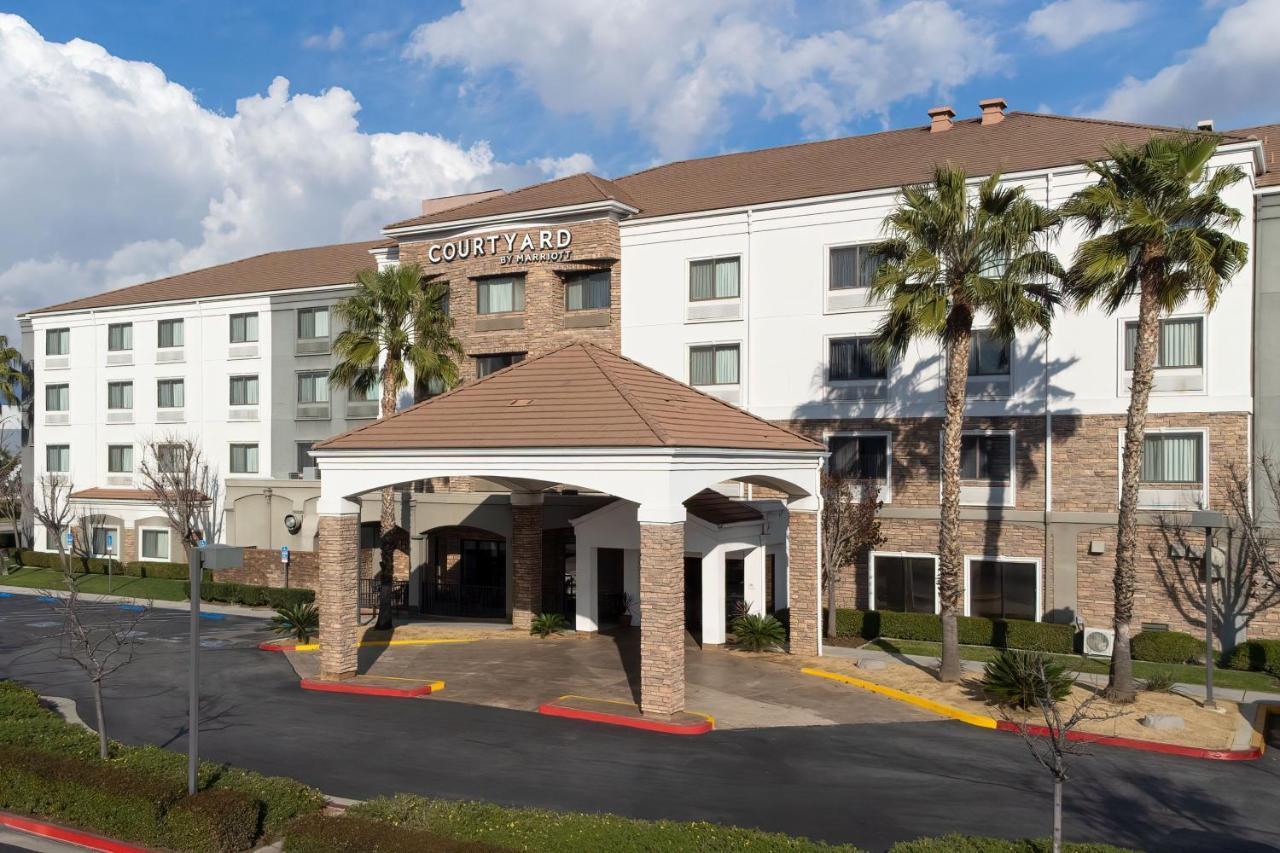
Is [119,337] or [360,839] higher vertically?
[119,337]

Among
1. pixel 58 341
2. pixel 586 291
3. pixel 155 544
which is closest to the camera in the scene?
pixel 586 291

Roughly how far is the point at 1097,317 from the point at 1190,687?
10.8 metres

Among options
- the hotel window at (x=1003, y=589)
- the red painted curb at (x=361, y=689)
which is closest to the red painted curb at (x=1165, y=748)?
the hotel window at (x=1003, y=589)

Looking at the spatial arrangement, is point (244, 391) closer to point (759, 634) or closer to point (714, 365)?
point (714, 365)

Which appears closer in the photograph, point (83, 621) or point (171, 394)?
point (83, 621)

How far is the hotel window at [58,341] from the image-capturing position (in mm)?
52844

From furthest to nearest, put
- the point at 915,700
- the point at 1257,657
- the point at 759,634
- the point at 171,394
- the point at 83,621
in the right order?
the point at 171,394
the point at 83,621
the point at 759,634
the point at 1257,657
the point at 915,700

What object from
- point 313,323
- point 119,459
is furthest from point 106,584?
point 313,323

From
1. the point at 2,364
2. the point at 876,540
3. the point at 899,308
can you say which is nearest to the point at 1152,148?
the point at 899,308

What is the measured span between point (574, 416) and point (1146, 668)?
628 inches

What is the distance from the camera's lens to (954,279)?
23.1 m

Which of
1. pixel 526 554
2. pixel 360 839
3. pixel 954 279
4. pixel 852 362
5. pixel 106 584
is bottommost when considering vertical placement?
pixel 106 584

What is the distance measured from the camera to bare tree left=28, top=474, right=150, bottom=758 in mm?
16938

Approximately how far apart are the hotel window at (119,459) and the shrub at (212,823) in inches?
1660
